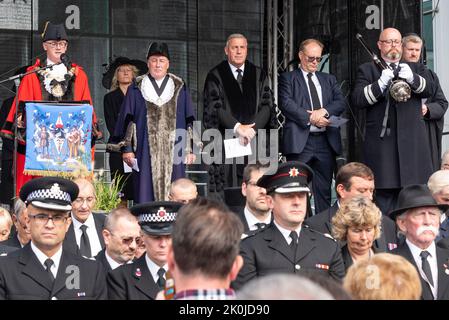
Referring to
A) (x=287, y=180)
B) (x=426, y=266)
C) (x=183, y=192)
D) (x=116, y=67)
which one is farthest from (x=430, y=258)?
(x=116, y=67)

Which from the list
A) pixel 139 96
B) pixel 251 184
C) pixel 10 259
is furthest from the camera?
pixel 139 96

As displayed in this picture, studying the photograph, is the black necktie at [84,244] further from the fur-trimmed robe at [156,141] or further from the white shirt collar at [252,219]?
the fur-trimmed robe at [156,141]

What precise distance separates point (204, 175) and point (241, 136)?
315 cm

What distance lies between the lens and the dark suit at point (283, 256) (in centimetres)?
638

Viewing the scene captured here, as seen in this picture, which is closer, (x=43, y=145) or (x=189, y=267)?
(x=189, y=267)

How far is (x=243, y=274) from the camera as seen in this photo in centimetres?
630

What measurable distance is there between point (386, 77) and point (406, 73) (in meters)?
0.18

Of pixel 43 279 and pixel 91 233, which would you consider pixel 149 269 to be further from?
pixel 91 233

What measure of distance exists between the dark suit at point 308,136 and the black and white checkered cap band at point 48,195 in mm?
4095

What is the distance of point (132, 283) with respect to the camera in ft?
20.4

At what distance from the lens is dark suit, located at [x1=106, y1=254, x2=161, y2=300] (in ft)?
20.3

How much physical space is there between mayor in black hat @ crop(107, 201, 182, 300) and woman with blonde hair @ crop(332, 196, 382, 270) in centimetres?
121
